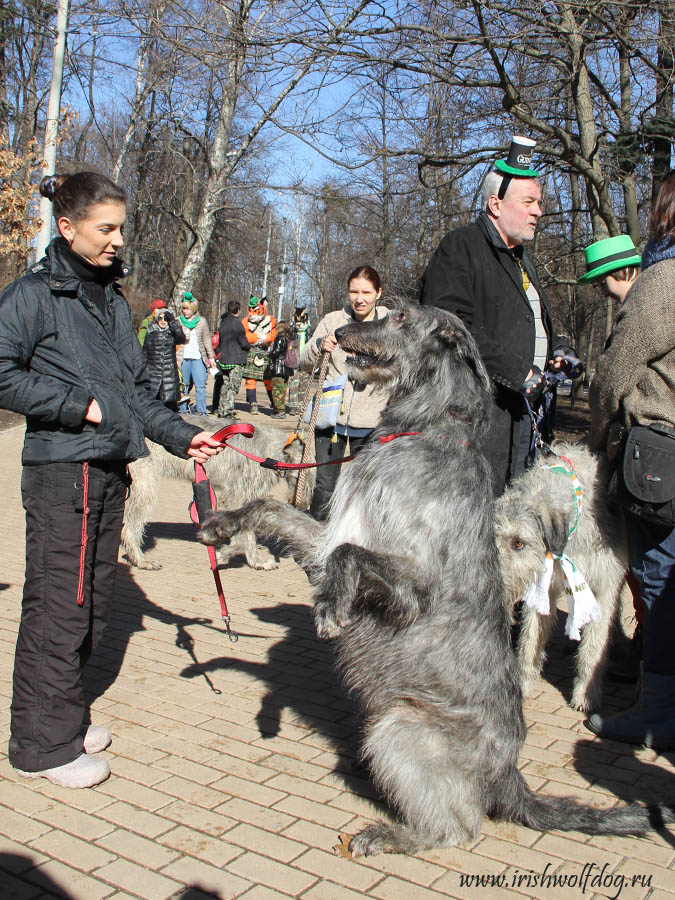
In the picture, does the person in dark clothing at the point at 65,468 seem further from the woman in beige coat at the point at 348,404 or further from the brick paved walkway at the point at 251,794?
the woman in beige coat at the point at 348,404

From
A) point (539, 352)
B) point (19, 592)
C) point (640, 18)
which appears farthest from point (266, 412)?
point (539, 352)

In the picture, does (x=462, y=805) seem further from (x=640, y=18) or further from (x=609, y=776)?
(x=640, y=18)

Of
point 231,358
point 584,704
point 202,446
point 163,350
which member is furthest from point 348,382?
point 231,358

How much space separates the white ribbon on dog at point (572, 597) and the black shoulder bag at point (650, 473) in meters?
0.62

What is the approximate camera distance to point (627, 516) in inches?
148

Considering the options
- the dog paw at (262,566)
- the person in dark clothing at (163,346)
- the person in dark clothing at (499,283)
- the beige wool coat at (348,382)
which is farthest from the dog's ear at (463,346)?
the person in dark clothing at (163,346)

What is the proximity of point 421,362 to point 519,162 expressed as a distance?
1.44 m

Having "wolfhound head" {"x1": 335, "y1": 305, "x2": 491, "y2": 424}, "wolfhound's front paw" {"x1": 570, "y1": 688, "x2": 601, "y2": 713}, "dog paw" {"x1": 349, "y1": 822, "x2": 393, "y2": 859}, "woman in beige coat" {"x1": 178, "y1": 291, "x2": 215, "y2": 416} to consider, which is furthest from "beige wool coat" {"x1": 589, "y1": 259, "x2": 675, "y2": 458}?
"woman in beige coat" {"x1": 178, "y1": 291, "x2": 215, "y2": 416}

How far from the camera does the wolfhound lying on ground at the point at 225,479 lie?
6617mm

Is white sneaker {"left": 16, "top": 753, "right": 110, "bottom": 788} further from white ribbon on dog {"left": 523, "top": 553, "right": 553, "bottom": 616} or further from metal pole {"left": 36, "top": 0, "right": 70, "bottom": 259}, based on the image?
metal pole {"left": 36, "top": 0, "right": 70, "bottom": 259}

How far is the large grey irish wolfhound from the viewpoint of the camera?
278 centimetres

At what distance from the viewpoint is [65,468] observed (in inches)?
123

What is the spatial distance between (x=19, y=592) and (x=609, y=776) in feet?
13.6

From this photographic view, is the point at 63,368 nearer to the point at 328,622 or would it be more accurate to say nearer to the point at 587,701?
the point at 328,622
